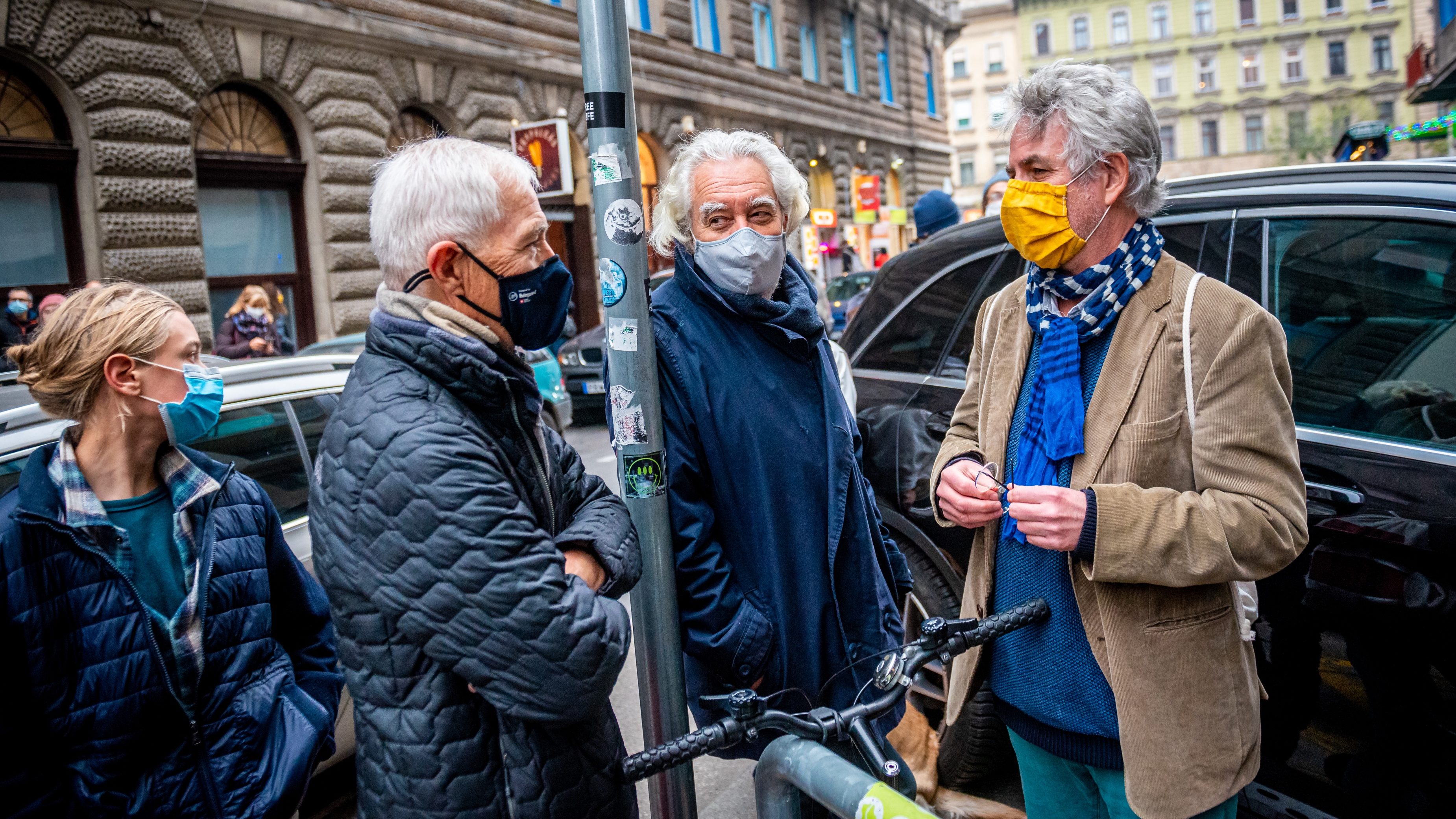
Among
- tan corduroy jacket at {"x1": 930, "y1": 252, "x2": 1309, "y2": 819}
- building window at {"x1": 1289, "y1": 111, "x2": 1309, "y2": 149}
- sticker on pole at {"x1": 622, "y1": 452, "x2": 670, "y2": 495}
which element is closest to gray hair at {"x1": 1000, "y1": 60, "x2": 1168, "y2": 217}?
tan corduroy jacket at {"x1": 930, "y1": 252, "x2": 1309, "y2": 819}

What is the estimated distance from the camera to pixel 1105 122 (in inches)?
71.1

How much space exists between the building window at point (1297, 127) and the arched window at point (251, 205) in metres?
56.1

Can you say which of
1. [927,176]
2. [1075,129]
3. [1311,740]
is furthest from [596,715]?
[927,176]

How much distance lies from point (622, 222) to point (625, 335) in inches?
9.6

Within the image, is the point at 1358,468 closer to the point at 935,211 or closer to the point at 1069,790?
the point at 1069,790

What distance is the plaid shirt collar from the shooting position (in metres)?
1.92

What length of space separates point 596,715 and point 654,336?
34.0 inches

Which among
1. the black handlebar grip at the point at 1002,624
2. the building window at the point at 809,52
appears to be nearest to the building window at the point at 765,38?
the building window at the point at 809,52

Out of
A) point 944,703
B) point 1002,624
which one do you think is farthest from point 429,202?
point 944,703

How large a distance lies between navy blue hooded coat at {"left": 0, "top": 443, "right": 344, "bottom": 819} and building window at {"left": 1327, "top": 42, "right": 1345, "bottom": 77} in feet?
219

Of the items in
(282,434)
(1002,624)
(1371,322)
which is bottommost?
(1002,624)

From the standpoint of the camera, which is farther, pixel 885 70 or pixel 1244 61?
pixel 1244 61

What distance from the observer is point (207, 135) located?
12.1 metres

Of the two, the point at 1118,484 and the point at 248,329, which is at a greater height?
the point at 248,329
